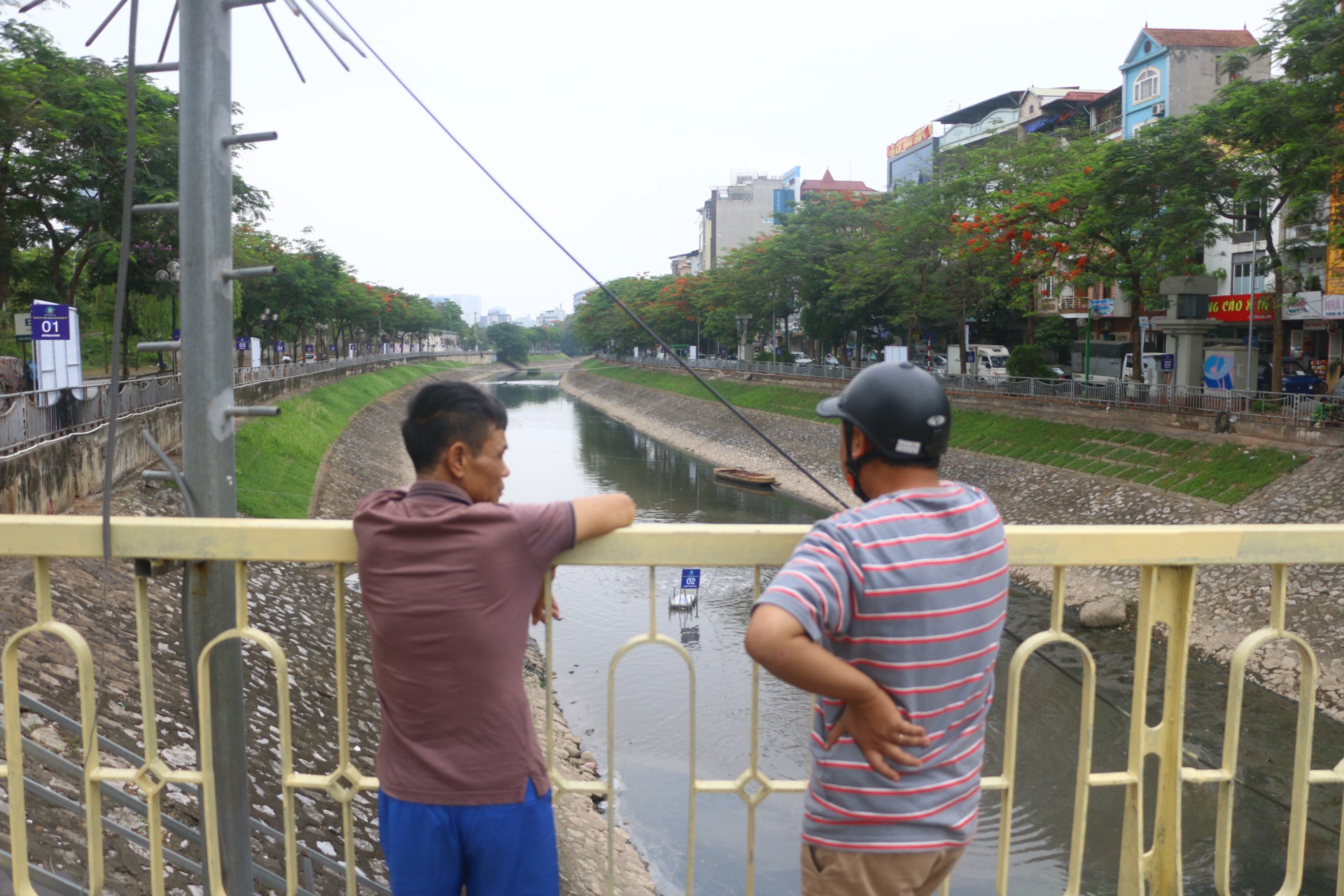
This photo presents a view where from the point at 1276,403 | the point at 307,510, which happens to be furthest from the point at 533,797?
the point at 1276,403

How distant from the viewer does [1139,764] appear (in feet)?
7.94

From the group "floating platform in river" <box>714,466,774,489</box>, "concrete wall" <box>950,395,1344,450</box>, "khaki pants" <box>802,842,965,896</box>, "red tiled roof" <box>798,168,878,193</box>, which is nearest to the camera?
"khaki pants" <box>802,842,965,896</box>

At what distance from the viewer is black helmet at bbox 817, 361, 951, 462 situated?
5.72 feet

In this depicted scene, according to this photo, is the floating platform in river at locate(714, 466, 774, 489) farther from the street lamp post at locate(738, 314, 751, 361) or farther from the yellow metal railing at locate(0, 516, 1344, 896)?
the yellow metal railing at locate(0, 516, 1344, 896)

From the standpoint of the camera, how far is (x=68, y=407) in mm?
13156

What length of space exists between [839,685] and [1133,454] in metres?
22.1

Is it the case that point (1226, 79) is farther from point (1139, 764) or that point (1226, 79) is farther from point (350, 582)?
point (1139, 764)

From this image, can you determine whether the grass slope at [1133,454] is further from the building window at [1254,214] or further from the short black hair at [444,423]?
the short black hair at [444,423]

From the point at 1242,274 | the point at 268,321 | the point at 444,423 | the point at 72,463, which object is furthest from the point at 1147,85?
the point at 444,423

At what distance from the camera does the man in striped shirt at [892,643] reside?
1605 mm

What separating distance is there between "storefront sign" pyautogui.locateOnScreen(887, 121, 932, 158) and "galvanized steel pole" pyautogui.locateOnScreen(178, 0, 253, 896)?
59.0 m

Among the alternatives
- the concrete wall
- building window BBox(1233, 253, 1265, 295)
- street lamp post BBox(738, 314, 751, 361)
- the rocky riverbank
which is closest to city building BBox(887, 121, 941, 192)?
street lamp post BBox(738, 314, 751, 361)

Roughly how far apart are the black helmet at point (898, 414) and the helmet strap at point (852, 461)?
28 millimetres

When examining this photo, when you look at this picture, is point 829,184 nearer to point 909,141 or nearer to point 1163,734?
point 909,141
